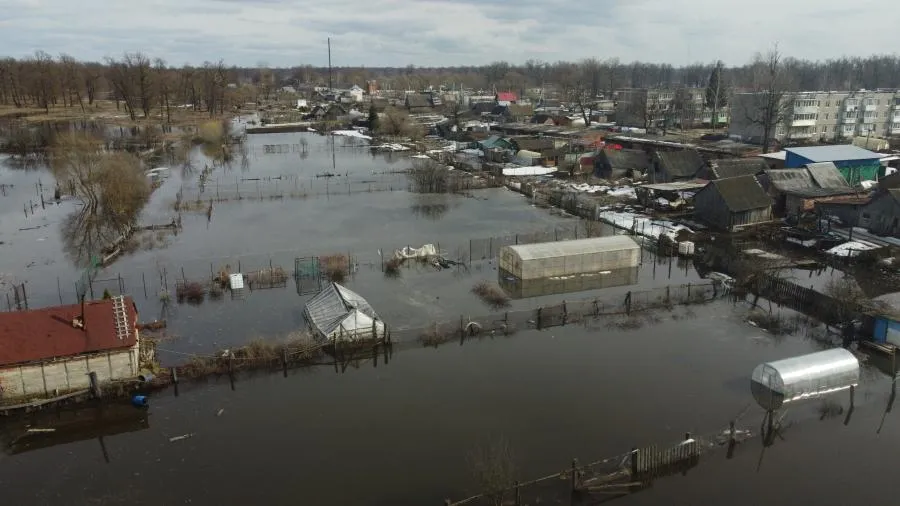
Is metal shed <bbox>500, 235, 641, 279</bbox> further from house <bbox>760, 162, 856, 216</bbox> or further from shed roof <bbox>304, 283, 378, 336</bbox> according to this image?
house <bbox>760, 162, 856, 216</bbox>

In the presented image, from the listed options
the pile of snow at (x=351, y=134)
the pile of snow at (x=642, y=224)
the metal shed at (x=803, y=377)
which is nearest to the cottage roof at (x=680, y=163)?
the pile of snow at (x=642, y=224)

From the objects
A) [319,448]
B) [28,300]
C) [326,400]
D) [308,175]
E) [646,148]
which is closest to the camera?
[319,448]

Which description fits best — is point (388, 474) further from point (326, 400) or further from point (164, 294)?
point (164, 294)

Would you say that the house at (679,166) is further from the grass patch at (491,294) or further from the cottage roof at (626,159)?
the grass patch at (491,294)

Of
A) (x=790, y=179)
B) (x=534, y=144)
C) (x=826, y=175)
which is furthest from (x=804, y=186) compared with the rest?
(x=534, y=144)

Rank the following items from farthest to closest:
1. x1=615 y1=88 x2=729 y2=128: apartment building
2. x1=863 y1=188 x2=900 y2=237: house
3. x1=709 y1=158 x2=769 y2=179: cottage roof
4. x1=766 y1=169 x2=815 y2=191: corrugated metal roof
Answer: x1=615 y1=88 x2=729 y2=128: apartment building < x1=709 y1=158 x2=769 y2=179: cottage roof < x1=766 y1=169 x2=815 y2=191: corrugated metal roof < x1=863 y1=188 x2=900 y2=237: house

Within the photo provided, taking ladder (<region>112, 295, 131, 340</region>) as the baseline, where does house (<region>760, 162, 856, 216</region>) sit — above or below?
above

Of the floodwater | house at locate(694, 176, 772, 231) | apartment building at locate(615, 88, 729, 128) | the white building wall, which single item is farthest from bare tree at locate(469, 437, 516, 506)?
apartment building at locate(615, 88, 729, 128)

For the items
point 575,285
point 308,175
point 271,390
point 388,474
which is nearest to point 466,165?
point 308,175
